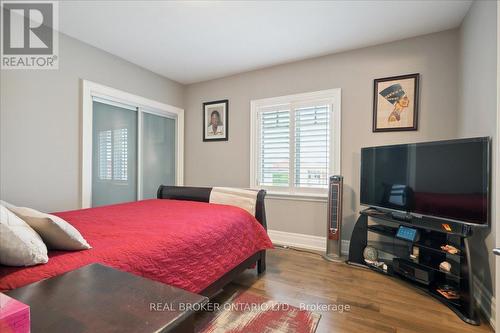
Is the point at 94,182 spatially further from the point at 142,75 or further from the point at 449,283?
the point at 449,283

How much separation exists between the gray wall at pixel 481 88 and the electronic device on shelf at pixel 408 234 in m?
0.41

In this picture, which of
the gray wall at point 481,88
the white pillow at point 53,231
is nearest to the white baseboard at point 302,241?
the gray wall at point 481,88

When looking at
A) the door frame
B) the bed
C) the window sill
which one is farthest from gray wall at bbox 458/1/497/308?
the door frame

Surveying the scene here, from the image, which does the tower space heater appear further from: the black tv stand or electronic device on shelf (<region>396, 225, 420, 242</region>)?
electronic device on shelf (<region>396, 225, 420, 242</region>)

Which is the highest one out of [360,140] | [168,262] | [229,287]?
[360,140]

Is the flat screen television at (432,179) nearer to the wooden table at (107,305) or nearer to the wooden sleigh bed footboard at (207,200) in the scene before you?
the wooden sleigh bed footboard at (207,200)

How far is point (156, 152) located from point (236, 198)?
211cm

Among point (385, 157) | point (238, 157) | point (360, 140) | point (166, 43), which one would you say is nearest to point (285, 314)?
point (385, 157)

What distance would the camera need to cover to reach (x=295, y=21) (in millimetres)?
2467

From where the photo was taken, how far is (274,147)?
11.6ft

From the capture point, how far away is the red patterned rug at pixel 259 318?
1.60 meters

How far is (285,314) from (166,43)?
3108 millimetres

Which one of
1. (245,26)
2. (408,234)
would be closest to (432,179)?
(408,234)

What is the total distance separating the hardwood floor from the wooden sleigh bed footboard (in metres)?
0.18
